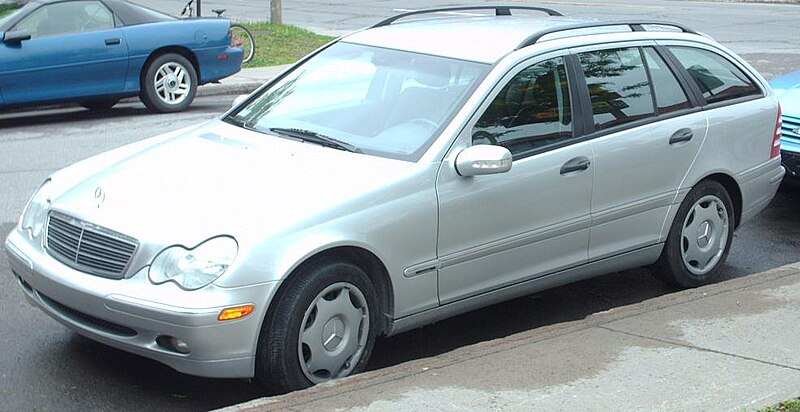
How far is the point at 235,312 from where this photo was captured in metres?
4.86

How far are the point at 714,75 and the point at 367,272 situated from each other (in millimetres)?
2952

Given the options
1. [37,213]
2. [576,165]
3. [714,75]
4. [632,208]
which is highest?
[714,75]

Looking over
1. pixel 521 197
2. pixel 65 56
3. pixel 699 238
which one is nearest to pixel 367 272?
pixel 521 197

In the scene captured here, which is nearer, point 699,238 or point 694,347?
point 694,347

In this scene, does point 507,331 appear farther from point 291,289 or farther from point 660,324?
point 291,289

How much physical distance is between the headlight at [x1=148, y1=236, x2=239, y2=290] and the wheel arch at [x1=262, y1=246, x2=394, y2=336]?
27cm

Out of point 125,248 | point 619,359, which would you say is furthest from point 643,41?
point 125,248

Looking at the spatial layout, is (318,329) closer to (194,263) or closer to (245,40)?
(194,263)

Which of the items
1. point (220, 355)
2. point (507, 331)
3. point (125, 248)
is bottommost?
point (507, 331)

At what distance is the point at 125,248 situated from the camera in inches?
197

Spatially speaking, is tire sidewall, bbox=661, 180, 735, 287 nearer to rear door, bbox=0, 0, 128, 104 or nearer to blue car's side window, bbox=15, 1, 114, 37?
rear door, bbox=0, 0, 128, 104

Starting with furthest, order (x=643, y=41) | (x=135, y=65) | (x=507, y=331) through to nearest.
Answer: (x=135, y=65), (x=643, y=41), (x=507, y=331)

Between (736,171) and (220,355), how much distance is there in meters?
3.64

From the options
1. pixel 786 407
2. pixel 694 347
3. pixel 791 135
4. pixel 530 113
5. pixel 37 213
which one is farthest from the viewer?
pixel 791 135
